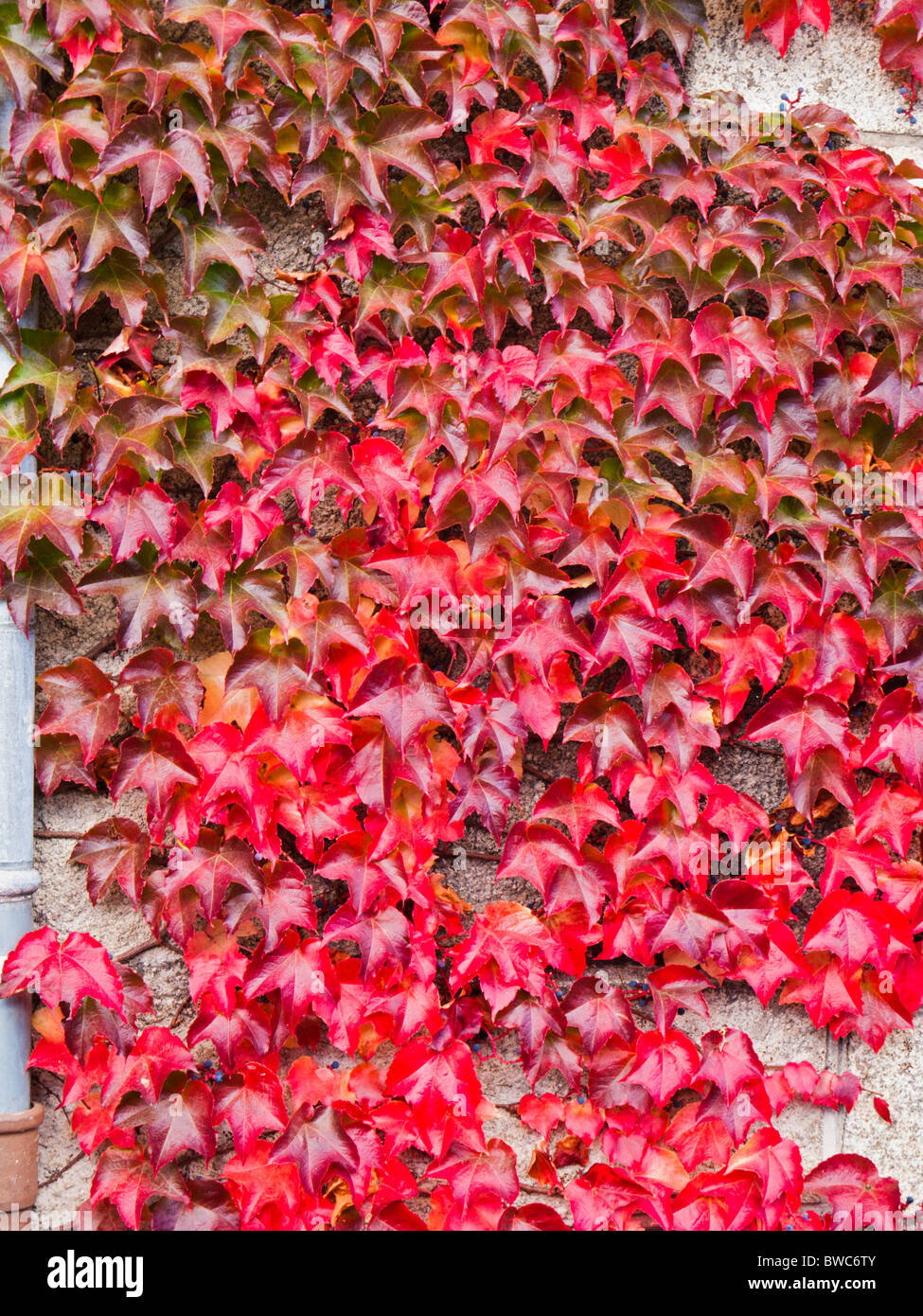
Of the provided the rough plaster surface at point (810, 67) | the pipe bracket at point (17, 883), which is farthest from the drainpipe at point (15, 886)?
the rough plaster surface at point (810, 67)

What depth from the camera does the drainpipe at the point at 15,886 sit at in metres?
1.67

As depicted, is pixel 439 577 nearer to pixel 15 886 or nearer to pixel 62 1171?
pixel 15 886

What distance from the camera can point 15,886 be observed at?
1.68m

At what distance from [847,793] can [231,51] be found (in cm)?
182

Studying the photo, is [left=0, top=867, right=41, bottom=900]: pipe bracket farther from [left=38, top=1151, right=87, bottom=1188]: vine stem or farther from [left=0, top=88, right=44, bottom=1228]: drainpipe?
[left=38, top=1151, right=87, bottom=1188]: vine stem

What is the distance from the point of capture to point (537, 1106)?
5.95ft

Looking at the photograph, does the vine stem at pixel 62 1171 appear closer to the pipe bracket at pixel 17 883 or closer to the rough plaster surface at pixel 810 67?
the pipe bracket at pixel 17 883

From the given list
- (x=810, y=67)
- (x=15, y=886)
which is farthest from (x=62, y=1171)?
(x=810, y=67)

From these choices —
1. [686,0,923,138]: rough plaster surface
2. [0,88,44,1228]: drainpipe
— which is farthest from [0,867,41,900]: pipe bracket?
[686,0,923,138]: rough plaster surface

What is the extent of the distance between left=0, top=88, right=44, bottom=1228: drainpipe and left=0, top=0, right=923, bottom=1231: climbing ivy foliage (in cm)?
6

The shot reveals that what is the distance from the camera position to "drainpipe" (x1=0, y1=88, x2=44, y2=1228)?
167 centimetres

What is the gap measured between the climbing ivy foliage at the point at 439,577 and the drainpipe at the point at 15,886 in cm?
6
